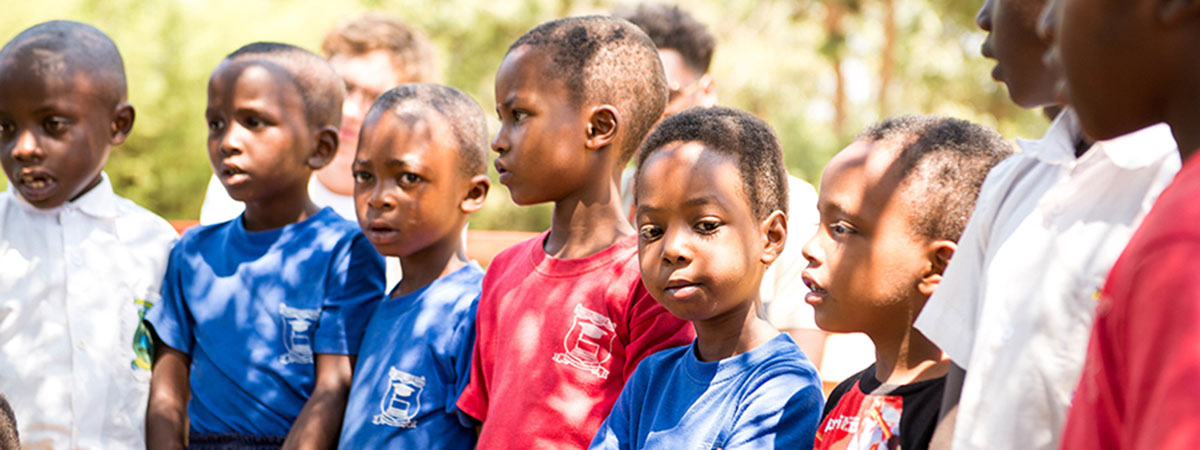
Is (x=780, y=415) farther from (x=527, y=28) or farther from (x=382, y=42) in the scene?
(x=527, y=28)

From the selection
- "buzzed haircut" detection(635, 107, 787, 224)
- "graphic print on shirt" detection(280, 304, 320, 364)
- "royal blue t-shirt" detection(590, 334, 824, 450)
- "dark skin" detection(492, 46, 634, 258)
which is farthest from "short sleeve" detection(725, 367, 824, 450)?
"graphic print on shirt" detection(280, 304, 320, 364)

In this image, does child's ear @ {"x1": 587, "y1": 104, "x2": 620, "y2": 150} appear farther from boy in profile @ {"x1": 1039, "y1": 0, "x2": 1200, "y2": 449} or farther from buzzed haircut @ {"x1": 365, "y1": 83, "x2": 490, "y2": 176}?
boy in profile @ {"x1": 1039, "y1": 0, "x2": 1200, "y2": 449}

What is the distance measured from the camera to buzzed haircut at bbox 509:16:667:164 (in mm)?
3088

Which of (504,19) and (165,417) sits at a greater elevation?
(165,417)

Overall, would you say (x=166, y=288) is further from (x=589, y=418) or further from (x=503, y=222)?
(x=503, y=222)

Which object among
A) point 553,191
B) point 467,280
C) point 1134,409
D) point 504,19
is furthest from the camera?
point 504,19

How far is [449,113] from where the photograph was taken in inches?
141

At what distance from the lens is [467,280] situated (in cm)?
348

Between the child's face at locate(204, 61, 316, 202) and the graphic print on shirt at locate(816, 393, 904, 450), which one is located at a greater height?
the child's face at locate(204, 61, 316, 202)

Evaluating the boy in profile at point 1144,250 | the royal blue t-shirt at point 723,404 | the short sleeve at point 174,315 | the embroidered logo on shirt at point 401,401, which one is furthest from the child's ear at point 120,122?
the boy in profile at point 1144,250

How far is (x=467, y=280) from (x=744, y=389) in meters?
1.19

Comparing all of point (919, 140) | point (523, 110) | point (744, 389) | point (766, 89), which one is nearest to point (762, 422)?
point (744, 389)

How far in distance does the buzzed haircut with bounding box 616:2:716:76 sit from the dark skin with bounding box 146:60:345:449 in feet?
5.00

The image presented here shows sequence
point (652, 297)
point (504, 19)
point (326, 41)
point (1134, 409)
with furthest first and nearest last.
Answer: point (504, 19) → point (326, 41) → point (652, 297) → point (1134, 409)
